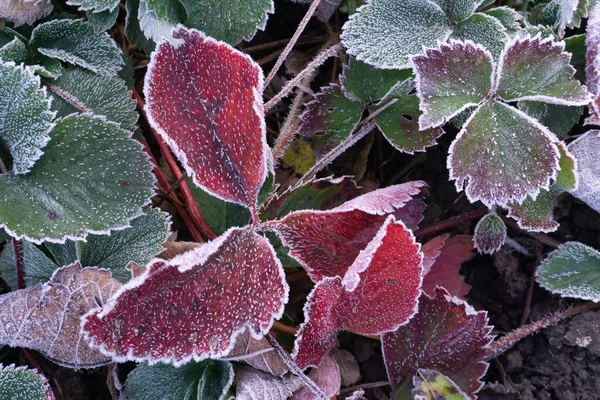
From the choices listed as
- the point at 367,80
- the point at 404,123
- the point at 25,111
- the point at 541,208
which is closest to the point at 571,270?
the point at 541,208

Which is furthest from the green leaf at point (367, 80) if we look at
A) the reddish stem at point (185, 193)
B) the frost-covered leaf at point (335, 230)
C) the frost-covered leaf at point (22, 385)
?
the frost-covered leaf at point (22, 385)

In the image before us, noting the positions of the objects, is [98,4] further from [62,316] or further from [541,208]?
[541,208]

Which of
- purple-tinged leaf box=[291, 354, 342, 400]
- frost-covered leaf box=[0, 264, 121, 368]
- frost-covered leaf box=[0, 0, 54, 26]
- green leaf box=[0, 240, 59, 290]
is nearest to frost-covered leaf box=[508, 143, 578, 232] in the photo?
purple-tinged leaf box=[291, 354, 342, 400]

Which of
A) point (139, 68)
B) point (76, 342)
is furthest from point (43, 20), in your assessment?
point (76, 342)

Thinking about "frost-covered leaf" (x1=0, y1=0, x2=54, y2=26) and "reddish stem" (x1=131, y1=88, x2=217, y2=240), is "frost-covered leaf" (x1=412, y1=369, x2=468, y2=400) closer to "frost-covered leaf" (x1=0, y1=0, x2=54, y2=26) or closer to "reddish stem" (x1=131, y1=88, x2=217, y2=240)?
"reddish stem" (x1=131, y1=88, x2=217, y2=240)

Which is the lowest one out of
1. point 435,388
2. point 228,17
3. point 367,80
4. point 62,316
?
point 435,388

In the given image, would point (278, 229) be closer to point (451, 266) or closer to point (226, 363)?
point (226, 363)
